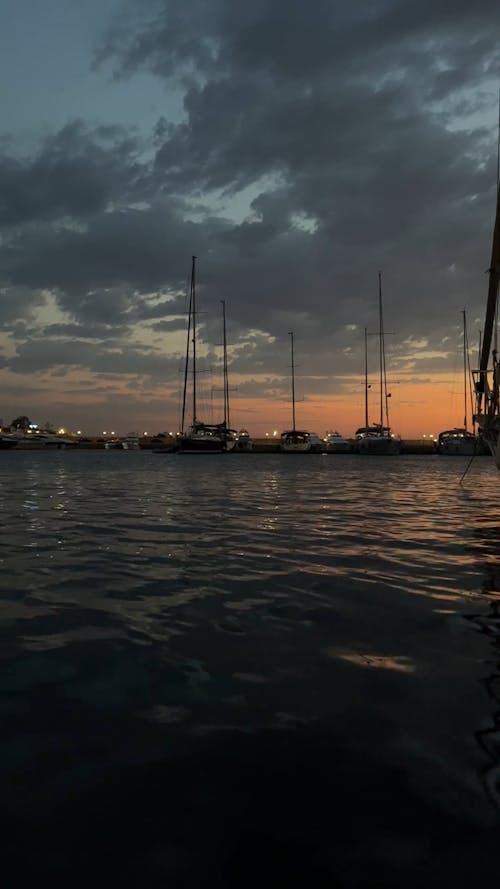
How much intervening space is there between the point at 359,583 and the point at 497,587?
223 cm

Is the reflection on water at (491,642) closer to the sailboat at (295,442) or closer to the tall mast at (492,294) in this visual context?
the tall mast at (492,294)

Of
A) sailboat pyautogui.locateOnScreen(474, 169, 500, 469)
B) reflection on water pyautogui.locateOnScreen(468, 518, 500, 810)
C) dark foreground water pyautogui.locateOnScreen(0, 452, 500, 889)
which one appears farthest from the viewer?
sailboat pyautogui.locateOnScreen(474, 169, 500, 469)

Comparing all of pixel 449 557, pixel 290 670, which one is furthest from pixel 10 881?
pixel 449 557

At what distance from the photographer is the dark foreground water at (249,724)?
134 inches

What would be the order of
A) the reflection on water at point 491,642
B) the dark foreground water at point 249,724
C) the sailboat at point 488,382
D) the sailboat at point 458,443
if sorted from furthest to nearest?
the sailboat at point 458,443
the sailboat at point 488,382
the reflection on water at point 491,642
the dark foreground water at point 249,724

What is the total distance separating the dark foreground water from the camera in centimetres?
341

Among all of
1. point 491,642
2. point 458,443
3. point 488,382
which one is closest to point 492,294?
point 488,382

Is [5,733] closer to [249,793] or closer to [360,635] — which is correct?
[249,793]

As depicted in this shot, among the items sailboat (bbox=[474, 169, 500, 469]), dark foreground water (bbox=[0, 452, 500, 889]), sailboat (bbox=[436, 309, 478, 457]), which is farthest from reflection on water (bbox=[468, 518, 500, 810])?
sailboat (bbox=[436, 309, 478, 457])

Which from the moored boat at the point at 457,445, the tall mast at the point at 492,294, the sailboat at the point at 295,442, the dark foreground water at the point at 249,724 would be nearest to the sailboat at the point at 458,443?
the moored boat at the point at 457,445

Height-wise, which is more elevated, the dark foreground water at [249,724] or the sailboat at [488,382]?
the sailboat at [488,382]

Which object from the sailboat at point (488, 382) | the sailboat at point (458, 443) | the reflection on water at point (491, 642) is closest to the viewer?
the reflection on water at point (491, 642)

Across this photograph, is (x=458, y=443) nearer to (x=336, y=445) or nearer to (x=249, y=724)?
(x=336, y=445)

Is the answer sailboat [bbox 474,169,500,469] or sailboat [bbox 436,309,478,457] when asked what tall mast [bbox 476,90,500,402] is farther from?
sailboat [bbox 436,309,478,457]
